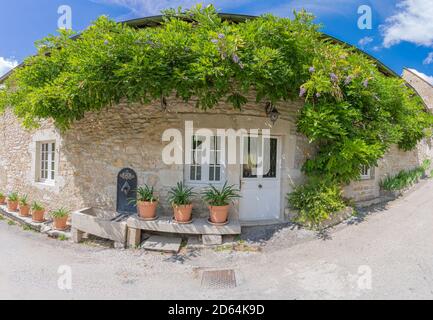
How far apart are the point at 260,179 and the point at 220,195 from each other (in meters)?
1.25

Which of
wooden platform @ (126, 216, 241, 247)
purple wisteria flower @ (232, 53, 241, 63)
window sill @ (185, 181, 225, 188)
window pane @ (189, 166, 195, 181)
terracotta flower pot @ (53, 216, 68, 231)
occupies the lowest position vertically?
terracotta flower pot @ (53, 216, 68, 231)

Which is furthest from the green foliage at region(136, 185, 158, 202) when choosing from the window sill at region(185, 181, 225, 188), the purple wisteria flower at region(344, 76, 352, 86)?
the purple wisteria flower at region(344, 76, 352, 86)

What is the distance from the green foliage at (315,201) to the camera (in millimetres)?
5578

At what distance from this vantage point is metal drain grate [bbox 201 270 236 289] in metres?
3.72

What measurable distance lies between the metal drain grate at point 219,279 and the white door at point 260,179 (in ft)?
6.19

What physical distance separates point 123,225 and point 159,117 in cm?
245

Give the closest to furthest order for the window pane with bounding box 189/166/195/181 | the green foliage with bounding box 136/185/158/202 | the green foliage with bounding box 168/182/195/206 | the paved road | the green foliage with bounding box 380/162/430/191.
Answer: the paved road, the green foliage with bounding box 168/182/195/206, the green foliage with bounding box 136/185/158/202, the window pane with bounding box 189/166/195/181, the green foliage with bounding box 380/162/430/191

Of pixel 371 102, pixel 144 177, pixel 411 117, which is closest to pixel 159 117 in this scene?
pixel 144 177

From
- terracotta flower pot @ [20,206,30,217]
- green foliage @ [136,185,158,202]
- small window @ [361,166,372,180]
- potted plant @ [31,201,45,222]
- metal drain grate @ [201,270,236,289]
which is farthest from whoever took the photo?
small window @ [361,166,372,180]

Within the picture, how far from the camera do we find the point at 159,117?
5711 millimetres

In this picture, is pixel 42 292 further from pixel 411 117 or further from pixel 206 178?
pixel 411 117

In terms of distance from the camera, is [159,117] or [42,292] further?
A: [159,117]

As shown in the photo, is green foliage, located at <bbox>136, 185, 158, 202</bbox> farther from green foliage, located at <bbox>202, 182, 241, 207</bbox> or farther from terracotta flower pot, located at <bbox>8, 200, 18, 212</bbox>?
terracotta flower pot, located at <bbox>8, 200, 18, 212</bbox>

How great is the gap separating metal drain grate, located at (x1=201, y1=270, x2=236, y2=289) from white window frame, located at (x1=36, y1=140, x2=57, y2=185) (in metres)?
6.38
